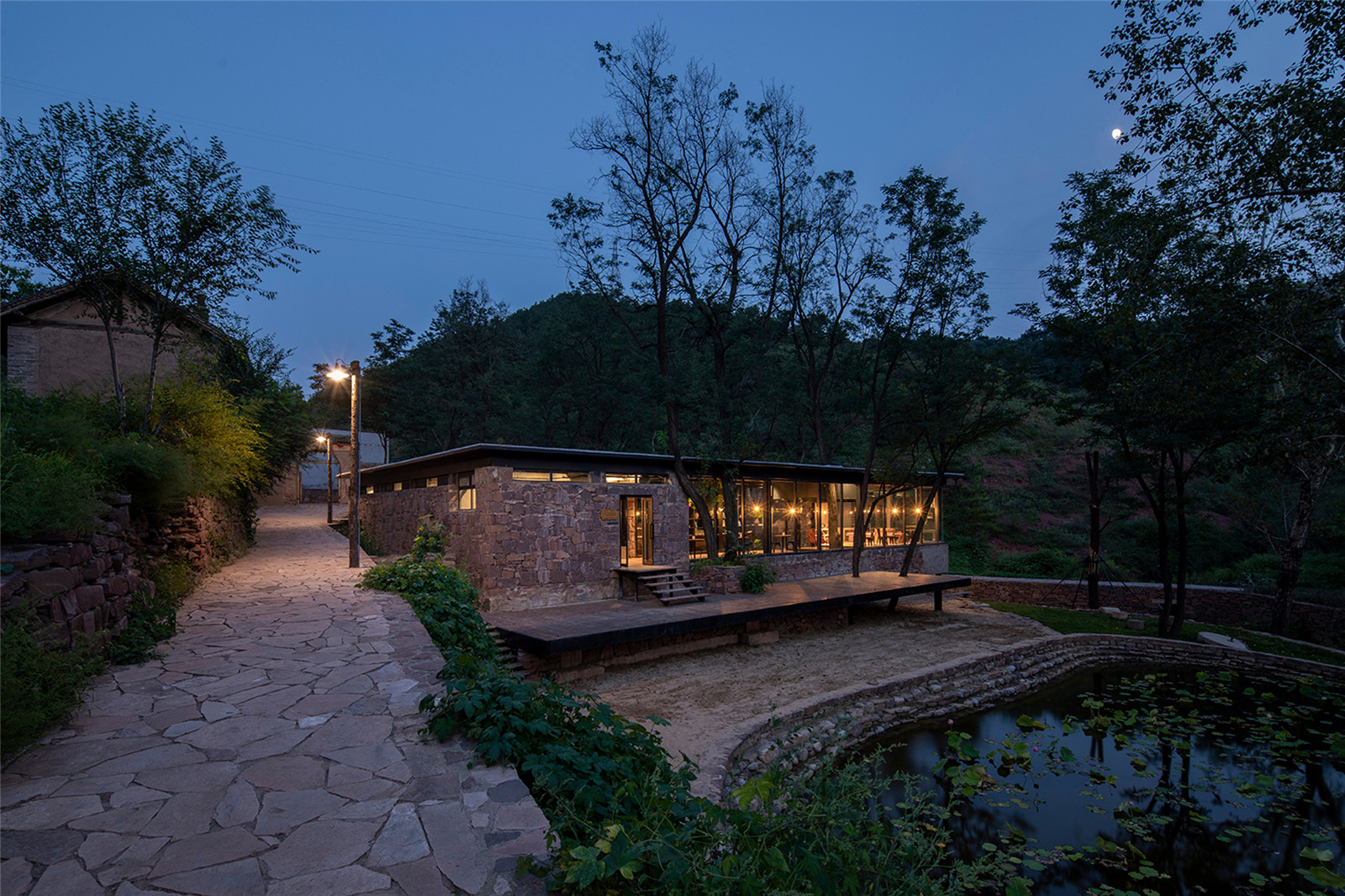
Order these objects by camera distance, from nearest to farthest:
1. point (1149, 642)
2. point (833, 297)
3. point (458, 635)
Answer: point (458, 635) → point (1149, 642) → point (833, 297)

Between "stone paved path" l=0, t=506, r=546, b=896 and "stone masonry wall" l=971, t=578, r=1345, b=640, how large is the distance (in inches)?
702

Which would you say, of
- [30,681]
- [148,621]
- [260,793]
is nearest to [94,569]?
[148,621]

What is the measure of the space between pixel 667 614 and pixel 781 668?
7.24 ft

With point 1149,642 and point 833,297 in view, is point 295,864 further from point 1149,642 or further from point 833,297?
point 833,297

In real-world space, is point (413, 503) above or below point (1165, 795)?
above

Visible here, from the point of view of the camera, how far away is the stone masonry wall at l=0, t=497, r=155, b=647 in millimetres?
3918

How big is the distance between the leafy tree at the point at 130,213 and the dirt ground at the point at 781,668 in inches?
323

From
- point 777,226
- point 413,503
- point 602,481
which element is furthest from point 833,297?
point 413,503

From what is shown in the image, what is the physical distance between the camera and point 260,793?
9.68 ft

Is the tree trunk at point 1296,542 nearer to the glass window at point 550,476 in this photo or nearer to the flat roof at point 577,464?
the flat roof at point 577,464

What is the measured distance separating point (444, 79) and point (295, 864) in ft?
392

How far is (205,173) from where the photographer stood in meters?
8.27

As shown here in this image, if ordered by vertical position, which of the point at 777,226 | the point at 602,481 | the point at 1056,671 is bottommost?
the point at 1056,671

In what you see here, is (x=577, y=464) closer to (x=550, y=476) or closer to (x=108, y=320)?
(x=550, y=476)
